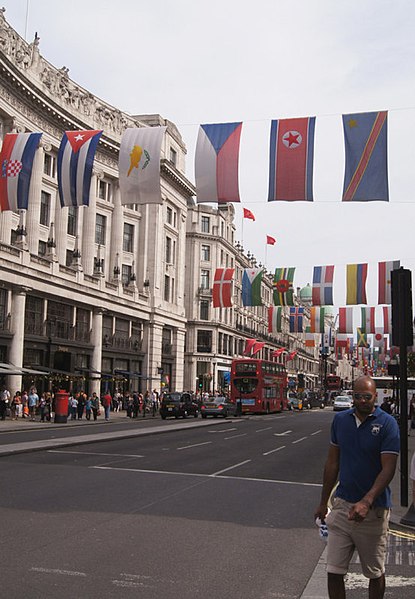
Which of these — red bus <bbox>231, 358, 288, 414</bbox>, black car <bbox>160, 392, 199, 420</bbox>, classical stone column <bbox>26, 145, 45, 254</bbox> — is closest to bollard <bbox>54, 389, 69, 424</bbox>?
black car <bbox>160, 392, 199, 420</bbox>

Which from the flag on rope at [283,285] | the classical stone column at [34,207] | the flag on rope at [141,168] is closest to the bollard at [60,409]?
the classical stone column at [34,207]

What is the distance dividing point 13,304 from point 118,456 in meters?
25.1

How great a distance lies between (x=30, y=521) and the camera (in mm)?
9203

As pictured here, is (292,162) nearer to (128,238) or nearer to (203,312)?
(128,238)

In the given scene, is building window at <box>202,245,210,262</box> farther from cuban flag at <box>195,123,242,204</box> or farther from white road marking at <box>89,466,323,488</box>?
white road marking at <box>89,466,323,488</box>

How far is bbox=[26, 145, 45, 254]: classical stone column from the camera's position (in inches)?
1754

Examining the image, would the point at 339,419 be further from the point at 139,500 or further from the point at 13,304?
the point at 13,304

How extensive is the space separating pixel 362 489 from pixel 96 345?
47.8m

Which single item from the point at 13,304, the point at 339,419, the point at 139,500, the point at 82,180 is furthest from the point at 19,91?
the point at 339,419

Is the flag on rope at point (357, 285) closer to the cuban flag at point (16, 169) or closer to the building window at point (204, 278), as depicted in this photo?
the cuban flag at point (16, 169)

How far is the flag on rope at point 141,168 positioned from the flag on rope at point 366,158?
6530 millimetres

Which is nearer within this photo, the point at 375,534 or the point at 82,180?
the point at 375,534

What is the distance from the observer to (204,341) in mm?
87500

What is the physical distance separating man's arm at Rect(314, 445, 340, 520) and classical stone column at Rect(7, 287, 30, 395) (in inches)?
1486
